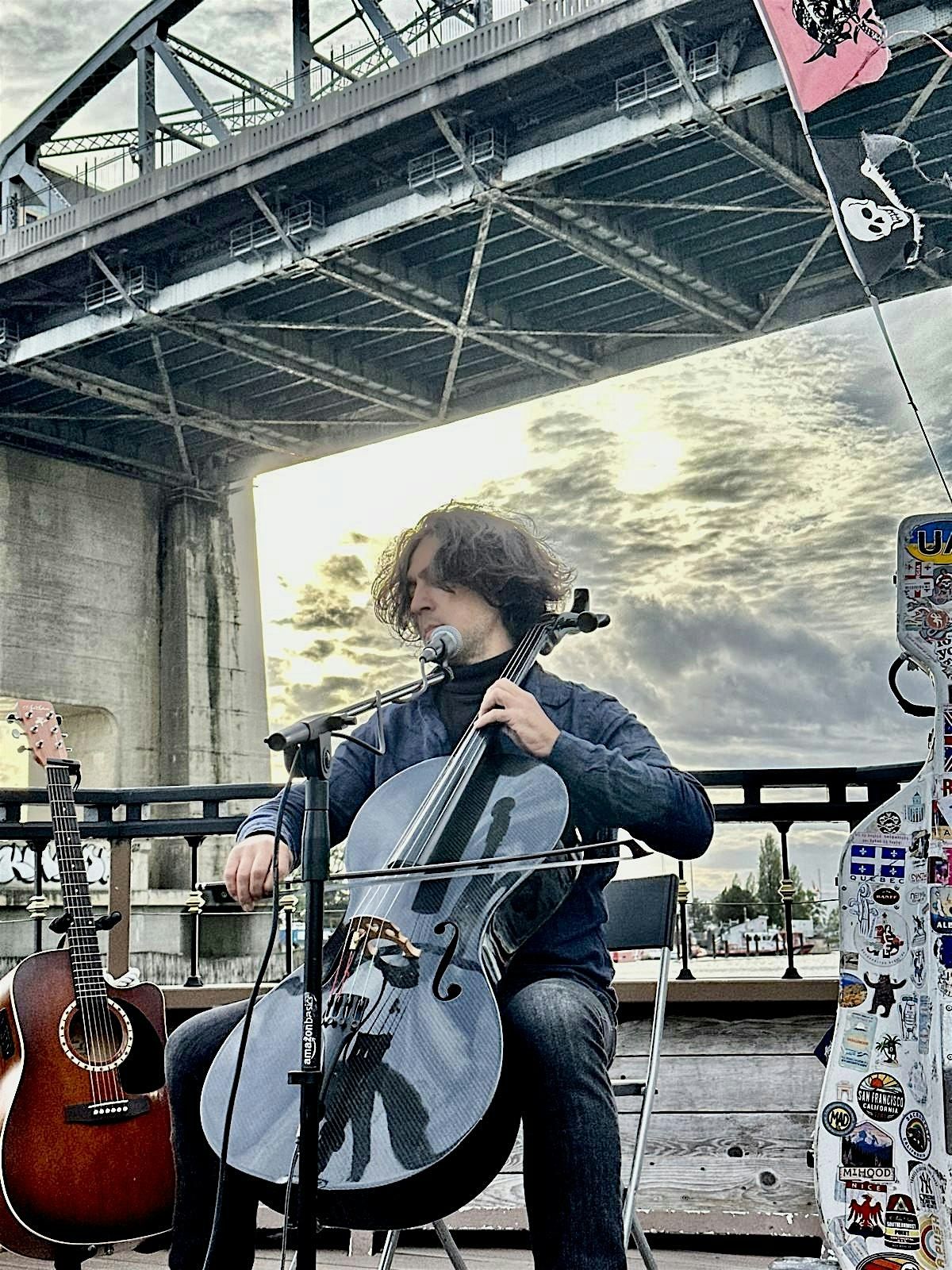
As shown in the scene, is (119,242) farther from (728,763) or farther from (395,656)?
(728,763)

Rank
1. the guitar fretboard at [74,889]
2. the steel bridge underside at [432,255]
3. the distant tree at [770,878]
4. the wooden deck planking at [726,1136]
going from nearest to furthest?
the guitar fretboard at [74,889], the wooden deck planking at [726,1136], the distant tree at [770,878], the steel bridge underside at [432,255]

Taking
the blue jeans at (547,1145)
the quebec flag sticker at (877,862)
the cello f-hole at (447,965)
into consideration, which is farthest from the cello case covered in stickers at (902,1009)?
the cello f-hole at (447,965)

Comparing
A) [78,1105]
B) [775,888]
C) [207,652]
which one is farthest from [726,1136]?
[207,652]

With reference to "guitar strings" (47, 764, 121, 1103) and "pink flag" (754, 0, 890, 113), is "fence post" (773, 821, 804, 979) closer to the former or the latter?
"guitar strings" (47, 764, 121, 1103)

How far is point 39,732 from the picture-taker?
2.51 meters

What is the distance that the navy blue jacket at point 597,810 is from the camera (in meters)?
1.71

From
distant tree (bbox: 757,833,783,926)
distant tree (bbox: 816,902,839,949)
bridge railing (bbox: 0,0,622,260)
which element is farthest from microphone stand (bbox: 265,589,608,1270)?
bridge railing (bbox: 0,0,622,260)

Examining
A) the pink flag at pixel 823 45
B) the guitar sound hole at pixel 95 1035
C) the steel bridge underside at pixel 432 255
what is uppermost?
the steel bridge underside at pixel 432 255

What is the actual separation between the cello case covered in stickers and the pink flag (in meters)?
0.66

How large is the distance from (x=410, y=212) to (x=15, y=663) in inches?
234

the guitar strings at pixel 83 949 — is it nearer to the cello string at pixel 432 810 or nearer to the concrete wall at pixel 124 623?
the cello string at pixel 432 810

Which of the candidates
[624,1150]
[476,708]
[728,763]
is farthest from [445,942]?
[728,763]

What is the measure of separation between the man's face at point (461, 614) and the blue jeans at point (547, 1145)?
625mm

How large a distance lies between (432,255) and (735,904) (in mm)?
8202
